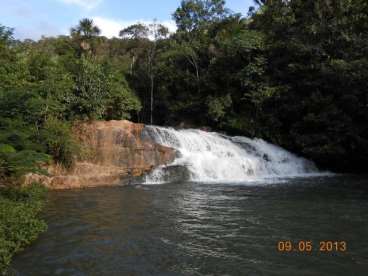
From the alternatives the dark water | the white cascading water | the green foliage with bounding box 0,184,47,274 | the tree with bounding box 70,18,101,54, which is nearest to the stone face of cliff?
the white cascading water

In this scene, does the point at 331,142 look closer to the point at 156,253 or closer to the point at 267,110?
the point at 267,110

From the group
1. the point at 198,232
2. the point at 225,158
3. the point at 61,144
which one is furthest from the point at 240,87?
the point at 198,232

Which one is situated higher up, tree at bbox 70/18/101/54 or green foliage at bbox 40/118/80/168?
tree at bbox 70/18/101/54

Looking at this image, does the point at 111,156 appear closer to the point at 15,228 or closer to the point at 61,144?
the point at 61,144

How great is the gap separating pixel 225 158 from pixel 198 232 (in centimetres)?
1135

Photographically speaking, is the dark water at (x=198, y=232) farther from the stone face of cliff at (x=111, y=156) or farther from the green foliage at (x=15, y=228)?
the stone face of cliff at (x=111, y=156)

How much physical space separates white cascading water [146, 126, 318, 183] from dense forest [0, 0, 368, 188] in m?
1.40

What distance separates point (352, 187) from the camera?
1764 cm

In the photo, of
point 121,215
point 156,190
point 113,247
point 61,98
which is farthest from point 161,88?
point 113,247

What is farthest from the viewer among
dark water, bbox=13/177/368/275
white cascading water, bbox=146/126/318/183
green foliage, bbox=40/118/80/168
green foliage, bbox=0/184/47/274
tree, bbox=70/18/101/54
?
tree, bbox=70/18/101/54

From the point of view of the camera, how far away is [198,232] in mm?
10117

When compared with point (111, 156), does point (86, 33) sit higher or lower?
higher

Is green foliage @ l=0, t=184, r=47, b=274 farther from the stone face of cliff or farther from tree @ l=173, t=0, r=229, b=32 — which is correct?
tree @ l=173, t=0, r=229, b=32

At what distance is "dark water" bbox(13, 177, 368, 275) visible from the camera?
7773 mm
